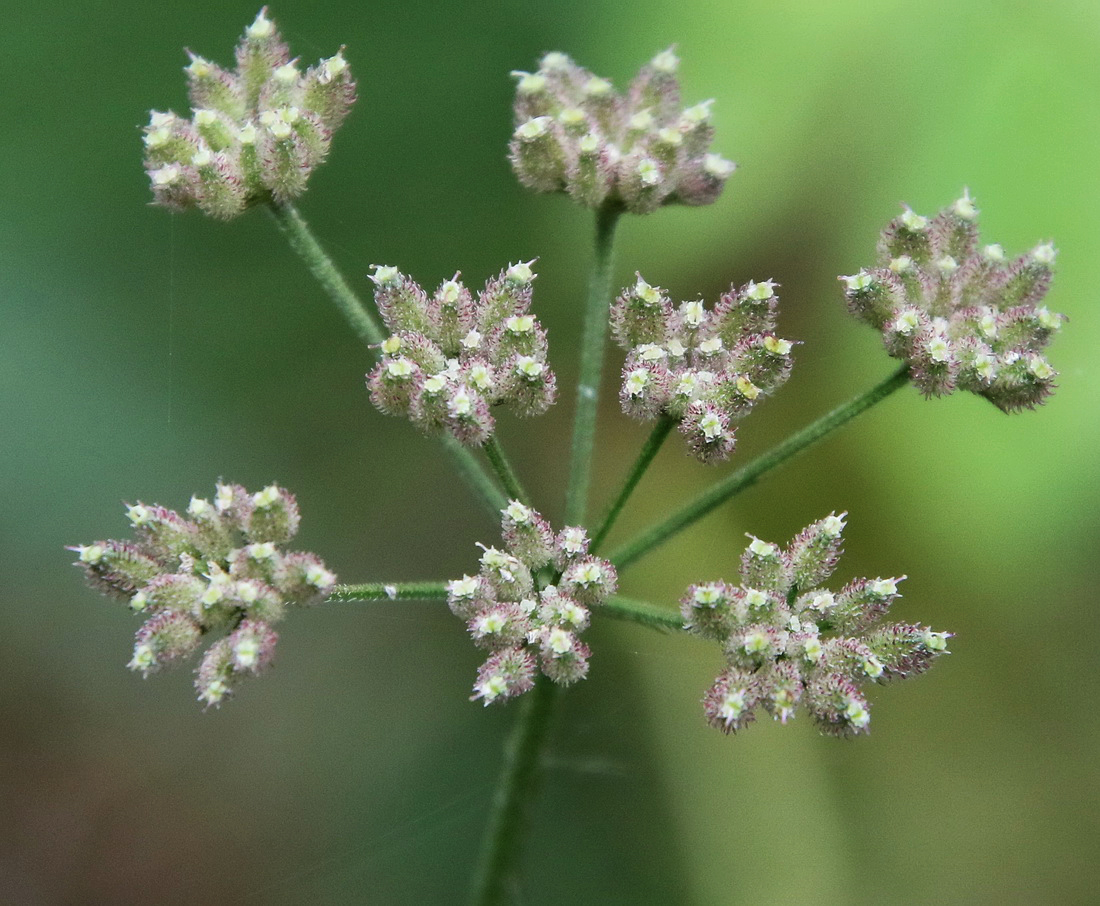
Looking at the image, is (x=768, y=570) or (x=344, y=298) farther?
(x=344, y=298)

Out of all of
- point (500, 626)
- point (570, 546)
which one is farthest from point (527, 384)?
point (500, 626)

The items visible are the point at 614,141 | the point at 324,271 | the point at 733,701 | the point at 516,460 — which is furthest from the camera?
the point at 516,460

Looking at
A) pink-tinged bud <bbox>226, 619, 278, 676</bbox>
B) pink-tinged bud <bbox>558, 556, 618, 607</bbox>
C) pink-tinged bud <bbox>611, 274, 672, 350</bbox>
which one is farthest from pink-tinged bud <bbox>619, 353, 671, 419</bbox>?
pink-tinged bud <bbox>226, 619, 278, 676</bbox>

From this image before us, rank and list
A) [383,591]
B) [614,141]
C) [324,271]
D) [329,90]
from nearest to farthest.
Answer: [383,591] → [324,271] → [329,90] → [614,141]

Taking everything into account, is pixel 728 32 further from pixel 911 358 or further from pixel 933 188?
pixel 911 358

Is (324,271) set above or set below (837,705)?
above

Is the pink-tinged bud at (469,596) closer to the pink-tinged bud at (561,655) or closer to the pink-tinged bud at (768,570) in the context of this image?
the pink-tinged bud at (561,655)

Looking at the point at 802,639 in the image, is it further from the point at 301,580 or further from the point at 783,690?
the point at 301,580

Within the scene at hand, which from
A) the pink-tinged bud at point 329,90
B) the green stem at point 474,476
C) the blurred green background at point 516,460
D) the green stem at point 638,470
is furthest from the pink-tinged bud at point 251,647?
the blurred green background at point 516,460
